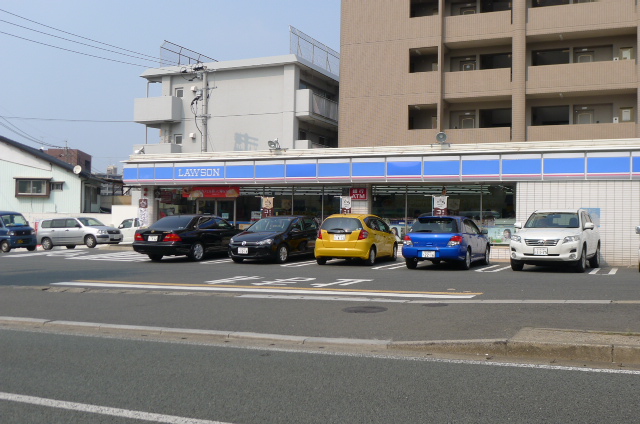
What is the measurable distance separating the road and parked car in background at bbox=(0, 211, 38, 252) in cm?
2337

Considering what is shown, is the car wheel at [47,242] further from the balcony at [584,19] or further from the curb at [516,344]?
the balcony at [584,19]

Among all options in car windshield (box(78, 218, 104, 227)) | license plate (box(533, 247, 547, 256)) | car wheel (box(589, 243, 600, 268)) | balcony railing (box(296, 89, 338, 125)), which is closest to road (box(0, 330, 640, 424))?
license plate (box(533, 247, 547, 256))

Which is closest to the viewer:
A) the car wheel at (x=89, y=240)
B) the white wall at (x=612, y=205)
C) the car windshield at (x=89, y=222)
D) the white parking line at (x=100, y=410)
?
the white parking line at (x=100, y=410)

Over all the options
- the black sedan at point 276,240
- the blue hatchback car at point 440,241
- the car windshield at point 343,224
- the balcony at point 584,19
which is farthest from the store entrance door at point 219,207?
the balcony at point 584,19

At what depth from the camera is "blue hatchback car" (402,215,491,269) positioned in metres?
17.9

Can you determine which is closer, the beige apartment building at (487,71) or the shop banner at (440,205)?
the shop banner at (440,205)

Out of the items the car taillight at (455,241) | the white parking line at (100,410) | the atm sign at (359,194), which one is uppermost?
the atm sign at (359,194)

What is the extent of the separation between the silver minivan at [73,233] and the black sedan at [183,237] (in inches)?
344

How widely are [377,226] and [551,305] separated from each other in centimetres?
1006

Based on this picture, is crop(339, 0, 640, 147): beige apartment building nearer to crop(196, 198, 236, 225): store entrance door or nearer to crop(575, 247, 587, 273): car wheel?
crop(196, 198, 236, 225): store entrance door

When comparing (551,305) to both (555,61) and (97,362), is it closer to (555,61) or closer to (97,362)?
(97,362)

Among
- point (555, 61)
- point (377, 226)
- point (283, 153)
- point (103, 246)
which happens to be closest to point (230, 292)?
point (377, 226)

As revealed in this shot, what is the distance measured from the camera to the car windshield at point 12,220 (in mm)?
29294

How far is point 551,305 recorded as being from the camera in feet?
34.9
